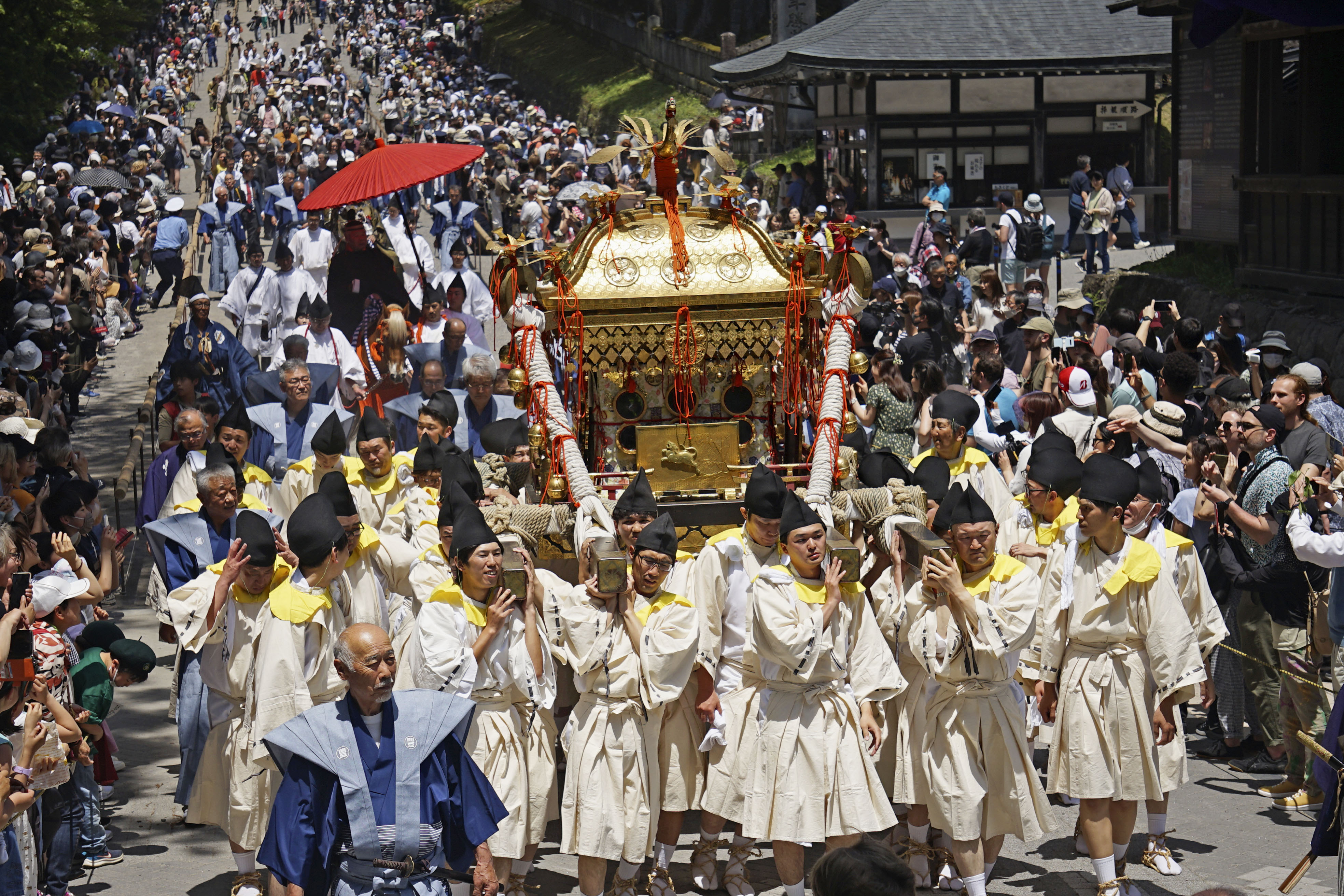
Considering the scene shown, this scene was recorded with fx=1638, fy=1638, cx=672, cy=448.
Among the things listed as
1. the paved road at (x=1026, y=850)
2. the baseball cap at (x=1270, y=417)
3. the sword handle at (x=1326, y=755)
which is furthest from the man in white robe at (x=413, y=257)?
the sword handle at (x=1326, y=755)

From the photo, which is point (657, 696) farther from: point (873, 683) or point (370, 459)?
point (370, 459)

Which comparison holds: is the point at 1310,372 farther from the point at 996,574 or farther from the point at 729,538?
the point at 729,538

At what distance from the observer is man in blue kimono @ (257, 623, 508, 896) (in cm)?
482

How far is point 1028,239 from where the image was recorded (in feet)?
64.2

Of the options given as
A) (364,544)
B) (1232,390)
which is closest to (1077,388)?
(1232,390)

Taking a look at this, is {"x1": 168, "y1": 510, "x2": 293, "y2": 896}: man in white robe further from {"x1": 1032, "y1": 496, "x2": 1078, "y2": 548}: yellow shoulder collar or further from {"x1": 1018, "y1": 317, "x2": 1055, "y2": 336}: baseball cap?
{"x1": 1018, "y1": 317, "x2": 1055, "y2": 336}: baseball cap

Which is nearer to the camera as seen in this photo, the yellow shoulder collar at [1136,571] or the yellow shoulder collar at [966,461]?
the yellow shoulder collar at [1136,571]

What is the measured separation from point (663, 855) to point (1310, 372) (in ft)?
15.0

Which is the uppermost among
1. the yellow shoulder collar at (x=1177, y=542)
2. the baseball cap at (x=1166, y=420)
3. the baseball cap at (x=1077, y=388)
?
the baseball cap at (x=1077, y=388)

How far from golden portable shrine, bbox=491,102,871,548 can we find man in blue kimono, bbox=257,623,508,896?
3.27m

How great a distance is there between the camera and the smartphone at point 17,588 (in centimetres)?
638

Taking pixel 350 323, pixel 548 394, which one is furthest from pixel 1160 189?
pixel 548 394

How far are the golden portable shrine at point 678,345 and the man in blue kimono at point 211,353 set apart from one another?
13.7ft

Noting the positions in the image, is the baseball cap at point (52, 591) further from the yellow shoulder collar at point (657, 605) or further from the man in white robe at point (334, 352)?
the man in white robe at point (334, 352)
